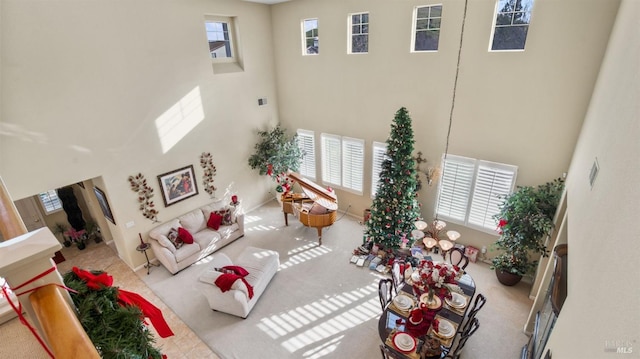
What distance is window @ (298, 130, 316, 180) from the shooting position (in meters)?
10.3

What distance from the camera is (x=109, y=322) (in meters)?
1.64

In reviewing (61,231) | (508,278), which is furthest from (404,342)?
(61,231)

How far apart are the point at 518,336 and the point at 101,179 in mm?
9487

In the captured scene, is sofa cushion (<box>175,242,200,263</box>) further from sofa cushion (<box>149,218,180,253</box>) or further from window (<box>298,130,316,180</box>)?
window (<box>298,130,316,180</box>)

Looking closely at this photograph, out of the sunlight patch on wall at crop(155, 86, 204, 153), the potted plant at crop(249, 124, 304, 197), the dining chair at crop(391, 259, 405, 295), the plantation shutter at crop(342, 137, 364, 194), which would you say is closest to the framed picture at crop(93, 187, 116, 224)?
the sunlight patch on wall at crop(155, 86, 204, 153)

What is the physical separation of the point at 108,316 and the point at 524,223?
277 inches

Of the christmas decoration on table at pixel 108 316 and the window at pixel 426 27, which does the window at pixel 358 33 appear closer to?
the window at pixel 426 27

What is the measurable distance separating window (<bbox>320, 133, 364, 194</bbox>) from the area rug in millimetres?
1750

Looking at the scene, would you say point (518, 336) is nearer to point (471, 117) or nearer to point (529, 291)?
point (529, 291)

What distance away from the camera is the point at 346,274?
25.1ft

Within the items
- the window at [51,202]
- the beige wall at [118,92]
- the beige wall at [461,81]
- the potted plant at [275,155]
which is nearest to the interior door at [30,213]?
the window at [51,202]

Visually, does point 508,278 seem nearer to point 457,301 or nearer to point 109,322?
point 457,301

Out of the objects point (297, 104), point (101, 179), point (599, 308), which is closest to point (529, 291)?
point (599, 308)

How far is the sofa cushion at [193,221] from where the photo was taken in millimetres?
8500
